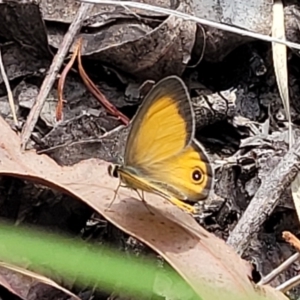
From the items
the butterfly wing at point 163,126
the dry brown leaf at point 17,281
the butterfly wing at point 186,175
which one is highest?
the butterfly wing at point 163,126

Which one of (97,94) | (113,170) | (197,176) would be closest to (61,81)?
(97,94)

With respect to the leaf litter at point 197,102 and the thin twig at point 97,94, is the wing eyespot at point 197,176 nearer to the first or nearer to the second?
the leaf litter at point 197,102

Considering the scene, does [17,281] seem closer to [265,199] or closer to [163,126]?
[163,126]

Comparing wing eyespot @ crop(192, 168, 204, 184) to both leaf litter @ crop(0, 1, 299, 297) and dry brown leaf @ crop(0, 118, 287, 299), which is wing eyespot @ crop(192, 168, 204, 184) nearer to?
dry brown leaf @ crop(0, 118, 287, 299)

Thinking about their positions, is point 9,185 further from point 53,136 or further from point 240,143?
point 240,143

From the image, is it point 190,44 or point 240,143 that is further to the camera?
point 190,44

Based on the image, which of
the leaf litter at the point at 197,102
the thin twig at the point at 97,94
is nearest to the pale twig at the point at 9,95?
the leaf litter at the point at 197,102

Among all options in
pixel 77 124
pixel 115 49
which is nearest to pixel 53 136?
pixel 77 124
